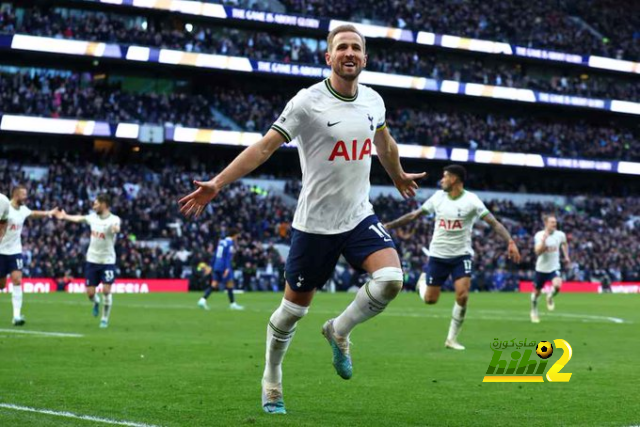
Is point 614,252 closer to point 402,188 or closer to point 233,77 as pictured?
point 233,77

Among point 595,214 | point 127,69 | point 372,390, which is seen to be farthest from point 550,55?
point 372,390

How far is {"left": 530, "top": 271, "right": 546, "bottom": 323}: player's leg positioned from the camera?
24.1 meters

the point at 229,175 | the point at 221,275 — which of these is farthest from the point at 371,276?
the point at 221,275

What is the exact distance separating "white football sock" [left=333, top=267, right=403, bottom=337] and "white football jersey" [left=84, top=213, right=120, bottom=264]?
1275cm

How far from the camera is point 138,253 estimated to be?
144ft

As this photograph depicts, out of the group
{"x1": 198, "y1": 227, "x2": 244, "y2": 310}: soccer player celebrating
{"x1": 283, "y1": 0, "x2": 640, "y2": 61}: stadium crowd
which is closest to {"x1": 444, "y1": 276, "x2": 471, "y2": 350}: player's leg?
{"x1": 198, "y1": 227, "x2": 244, "y2": 310}: soccer player celebrating

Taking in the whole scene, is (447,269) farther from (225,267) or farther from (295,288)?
(225,267)

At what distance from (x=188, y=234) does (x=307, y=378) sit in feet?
124

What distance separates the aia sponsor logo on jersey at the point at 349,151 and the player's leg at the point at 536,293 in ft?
54.8

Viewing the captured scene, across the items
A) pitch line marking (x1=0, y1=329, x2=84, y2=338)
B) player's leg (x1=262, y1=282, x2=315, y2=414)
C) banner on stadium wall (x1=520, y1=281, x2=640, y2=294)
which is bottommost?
banner on stadium wall (x1=520, y1=281, x2=640, y2=294)

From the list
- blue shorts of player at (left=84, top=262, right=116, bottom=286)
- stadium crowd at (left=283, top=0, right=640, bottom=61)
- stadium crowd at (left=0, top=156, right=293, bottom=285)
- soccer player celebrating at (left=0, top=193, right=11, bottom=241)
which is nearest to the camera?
soccer player celebrating at (left=0, top=193, right=11, bottom=241)

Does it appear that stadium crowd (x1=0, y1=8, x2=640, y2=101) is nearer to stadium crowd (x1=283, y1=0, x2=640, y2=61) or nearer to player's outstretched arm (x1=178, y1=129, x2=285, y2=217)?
stadium crowd (x1=283, y1=0, x2=640, y2=61)

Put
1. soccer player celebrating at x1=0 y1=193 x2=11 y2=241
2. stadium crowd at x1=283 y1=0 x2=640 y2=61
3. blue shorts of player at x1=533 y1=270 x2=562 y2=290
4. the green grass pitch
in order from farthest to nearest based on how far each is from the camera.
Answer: stadium crowd at x1=283 y1=0 x2=640 y2=61
blue shorts of player at x1=533 y1=270 x2=562 y2=290
soccer player celebrating at x1=0 y1=193 x2=11 y2=241
the green grass pitch

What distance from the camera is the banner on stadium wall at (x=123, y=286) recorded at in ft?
133
